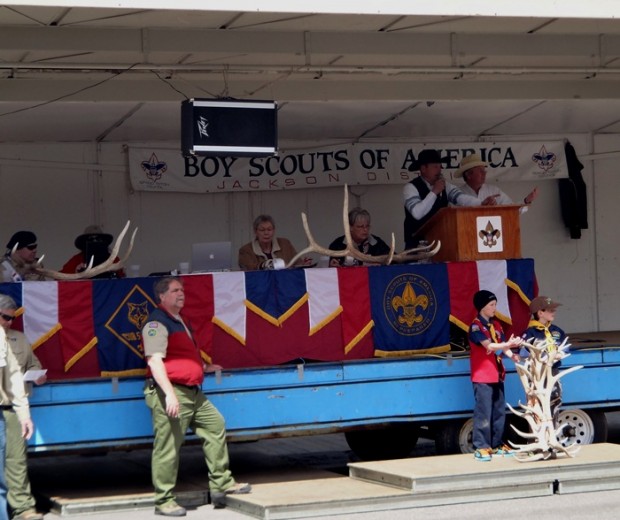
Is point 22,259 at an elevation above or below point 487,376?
above

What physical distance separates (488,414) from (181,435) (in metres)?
2.84

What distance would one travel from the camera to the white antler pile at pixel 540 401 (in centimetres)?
1048

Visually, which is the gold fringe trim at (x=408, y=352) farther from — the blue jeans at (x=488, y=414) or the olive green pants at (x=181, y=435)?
the olive green pants at (x=181, y=435)

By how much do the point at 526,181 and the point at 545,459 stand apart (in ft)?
19.0

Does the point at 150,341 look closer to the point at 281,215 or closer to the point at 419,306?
the point at 419,306

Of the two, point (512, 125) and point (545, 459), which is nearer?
point (545, 459)

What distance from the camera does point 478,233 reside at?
38.3 feet

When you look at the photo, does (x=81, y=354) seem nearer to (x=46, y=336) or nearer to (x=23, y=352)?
(x=46, y=336)

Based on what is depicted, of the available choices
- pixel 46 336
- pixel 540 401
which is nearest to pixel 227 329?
pixel 46 336

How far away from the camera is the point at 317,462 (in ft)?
41.7

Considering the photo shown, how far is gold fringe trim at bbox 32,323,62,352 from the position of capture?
33.5ft

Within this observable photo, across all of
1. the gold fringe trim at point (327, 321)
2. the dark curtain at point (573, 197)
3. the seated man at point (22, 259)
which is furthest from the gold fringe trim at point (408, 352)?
the dark curtain at point (573, 197)

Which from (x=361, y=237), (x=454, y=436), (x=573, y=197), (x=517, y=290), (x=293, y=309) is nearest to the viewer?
(x=293, y=309)

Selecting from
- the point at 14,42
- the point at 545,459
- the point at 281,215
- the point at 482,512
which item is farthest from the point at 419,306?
the point at 14,42
